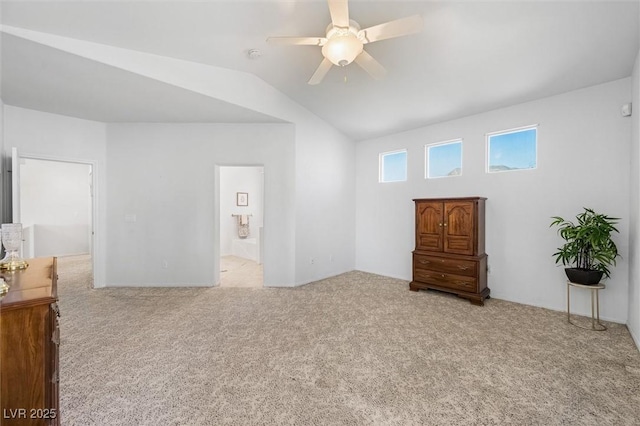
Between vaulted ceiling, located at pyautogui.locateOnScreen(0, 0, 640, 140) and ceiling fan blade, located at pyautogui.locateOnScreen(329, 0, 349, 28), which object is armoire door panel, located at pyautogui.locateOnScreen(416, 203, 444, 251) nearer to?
vaulted ceiling, located at pyautogui.locateOnScreen(0, 0, 640, 140)

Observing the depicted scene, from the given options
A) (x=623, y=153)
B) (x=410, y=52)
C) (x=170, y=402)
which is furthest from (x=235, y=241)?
(x=623, y=153)

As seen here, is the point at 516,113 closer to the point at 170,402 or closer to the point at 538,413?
the point at 538,413

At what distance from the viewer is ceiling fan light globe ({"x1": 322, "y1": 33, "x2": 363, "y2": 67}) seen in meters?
1.99

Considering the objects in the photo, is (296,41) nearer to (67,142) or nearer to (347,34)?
(347,34)

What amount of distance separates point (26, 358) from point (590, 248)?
4377mm

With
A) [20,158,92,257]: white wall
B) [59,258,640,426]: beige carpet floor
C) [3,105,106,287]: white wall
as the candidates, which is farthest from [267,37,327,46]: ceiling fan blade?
[20,158,92,257]: white wall

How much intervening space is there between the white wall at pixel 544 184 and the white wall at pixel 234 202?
3823mm

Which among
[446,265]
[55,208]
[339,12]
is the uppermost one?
[339,12]

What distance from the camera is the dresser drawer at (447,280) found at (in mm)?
3557

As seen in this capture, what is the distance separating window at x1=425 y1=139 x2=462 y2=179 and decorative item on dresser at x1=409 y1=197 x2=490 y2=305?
70 centimetres

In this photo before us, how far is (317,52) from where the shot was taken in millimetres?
2881

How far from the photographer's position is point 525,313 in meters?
3.21

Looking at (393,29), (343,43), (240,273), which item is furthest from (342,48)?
(240,273)

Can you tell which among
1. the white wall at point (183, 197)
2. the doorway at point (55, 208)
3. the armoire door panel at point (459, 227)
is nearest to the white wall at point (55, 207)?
the doorway at point (55, 208)
